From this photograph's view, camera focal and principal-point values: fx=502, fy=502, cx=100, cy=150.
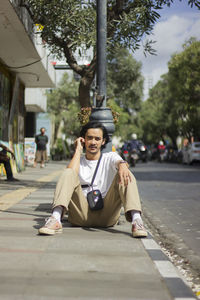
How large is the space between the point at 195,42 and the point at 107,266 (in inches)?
1228

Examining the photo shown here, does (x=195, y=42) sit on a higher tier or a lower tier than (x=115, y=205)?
higher

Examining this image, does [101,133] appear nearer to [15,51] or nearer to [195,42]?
[15,51]

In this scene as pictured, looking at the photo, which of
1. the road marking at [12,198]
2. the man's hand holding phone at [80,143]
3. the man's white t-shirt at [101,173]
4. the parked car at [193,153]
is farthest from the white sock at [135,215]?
the parked car at [193,153]

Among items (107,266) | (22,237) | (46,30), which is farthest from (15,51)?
(107,266)

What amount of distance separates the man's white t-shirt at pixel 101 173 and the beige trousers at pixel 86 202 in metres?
0.17

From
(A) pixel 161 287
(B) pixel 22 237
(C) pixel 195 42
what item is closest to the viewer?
(A) pixel 161 287

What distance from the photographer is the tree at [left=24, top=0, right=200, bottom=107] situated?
10094mm

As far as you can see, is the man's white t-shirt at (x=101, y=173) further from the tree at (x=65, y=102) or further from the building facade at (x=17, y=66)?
the tree at (x=65, y=102)

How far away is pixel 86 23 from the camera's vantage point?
10211 millimetres

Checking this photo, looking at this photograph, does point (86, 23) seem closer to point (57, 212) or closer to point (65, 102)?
point (57, 212)

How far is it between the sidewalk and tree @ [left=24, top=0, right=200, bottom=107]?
16.6 ft

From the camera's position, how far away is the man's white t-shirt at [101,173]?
571cm

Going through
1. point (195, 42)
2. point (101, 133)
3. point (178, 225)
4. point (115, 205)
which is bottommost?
point (178, 225)

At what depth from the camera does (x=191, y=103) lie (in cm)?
3588
